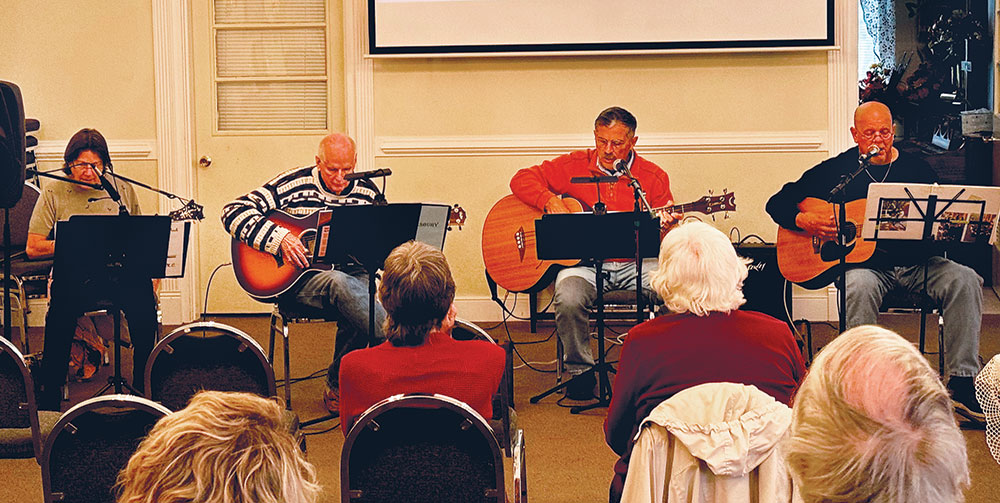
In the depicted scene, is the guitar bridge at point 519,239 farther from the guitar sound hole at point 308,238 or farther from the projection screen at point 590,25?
the projection screen at point 590,25

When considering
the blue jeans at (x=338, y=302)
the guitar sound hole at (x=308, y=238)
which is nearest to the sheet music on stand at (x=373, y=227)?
the blue jeans at (x=338, y=302)

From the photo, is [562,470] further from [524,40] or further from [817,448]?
[524,40]

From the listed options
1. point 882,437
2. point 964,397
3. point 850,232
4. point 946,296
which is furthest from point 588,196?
point 882,437

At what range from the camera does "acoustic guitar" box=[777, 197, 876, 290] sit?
4.81 m

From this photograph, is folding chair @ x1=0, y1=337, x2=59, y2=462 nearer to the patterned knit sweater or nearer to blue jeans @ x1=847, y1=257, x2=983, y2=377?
the patterned knit sweater

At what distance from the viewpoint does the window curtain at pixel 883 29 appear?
27.1 feet

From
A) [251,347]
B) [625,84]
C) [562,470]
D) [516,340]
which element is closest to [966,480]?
[251,347]

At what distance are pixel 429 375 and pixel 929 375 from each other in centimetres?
142

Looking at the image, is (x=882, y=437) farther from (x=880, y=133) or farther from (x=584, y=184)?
(x=584, y=184)

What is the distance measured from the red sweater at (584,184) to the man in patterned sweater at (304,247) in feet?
2.62

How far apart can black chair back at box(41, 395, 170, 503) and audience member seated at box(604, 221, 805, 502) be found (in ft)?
3.46

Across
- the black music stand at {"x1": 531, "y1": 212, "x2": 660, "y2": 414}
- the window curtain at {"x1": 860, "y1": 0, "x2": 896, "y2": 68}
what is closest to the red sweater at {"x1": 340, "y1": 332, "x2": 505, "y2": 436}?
the black music stand at {"x1": 531, "y1": 212, "x2": 660, "y2": 414}

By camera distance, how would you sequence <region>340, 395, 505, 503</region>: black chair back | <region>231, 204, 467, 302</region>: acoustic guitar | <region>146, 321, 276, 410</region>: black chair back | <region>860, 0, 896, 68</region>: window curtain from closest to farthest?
1. <region>340, 395, 505, 503</region>: black chair back
2. <region>146, 321, 276, 410</region>: black chair back
3. <region>231, 204, 467, 302</region>: acoustic guitar
4. <region>860, 0, 896, 68</region>: window curtain

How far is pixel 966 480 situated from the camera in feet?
4.31
